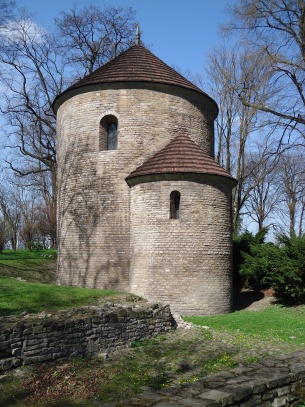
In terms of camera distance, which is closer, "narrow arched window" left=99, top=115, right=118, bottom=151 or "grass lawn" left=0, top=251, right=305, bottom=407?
"grass lawn" left=0, top=251, right=305, bottom=407

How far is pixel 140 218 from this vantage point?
1498cm

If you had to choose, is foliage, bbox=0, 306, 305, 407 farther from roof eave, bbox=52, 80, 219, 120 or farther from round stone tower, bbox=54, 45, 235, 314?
roof eave, bbox=52, 80, 219, 120

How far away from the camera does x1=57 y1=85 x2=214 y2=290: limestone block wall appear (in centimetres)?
1573

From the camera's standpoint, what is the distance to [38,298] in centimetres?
1052

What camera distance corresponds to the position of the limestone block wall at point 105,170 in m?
15.7

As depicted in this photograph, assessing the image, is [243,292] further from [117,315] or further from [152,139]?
[117,315]

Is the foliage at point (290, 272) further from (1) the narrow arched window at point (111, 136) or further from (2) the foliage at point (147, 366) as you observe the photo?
(1) the narrow arched window at point (111, 136)

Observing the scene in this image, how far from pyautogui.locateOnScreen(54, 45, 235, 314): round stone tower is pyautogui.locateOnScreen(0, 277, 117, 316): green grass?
8.53ft

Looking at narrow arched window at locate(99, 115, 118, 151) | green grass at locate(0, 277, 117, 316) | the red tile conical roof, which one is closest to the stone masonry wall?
green grass at locate(0, 277, 117, 316)

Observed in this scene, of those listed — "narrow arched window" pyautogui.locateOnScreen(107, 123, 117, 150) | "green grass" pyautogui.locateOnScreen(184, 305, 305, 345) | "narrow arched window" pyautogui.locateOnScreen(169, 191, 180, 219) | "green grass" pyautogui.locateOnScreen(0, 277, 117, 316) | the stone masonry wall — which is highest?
"narrow arched window" pyautogui.locateOnScreen(107, 123, 117, 150)

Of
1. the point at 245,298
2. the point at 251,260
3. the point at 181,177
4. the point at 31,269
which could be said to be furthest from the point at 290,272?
the point at 31,269

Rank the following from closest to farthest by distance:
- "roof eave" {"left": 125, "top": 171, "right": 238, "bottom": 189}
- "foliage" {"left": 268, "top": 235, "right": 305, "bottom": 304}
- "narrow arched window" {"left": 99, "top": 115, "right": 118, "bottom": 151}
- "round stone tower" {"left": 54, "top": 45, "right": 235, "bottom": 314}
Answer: "round stone tower" {"left": 54, "top": 45, "right": 235, "bottom": 314} → "roof eave" {"left": 125, "top": 171, "right": 238, "bottom": 189} → "foliage" {"left": 268, "top": 235, "right": 305, "bottom": 304} → "narrow arched window" {"left": 99, "top": 115, "right": 118, "bottom": 151}

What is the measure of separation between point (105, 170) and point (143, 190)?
209 centimetres

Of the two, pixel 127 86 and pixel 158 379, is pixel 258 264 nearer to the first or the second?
pixel 127 86
